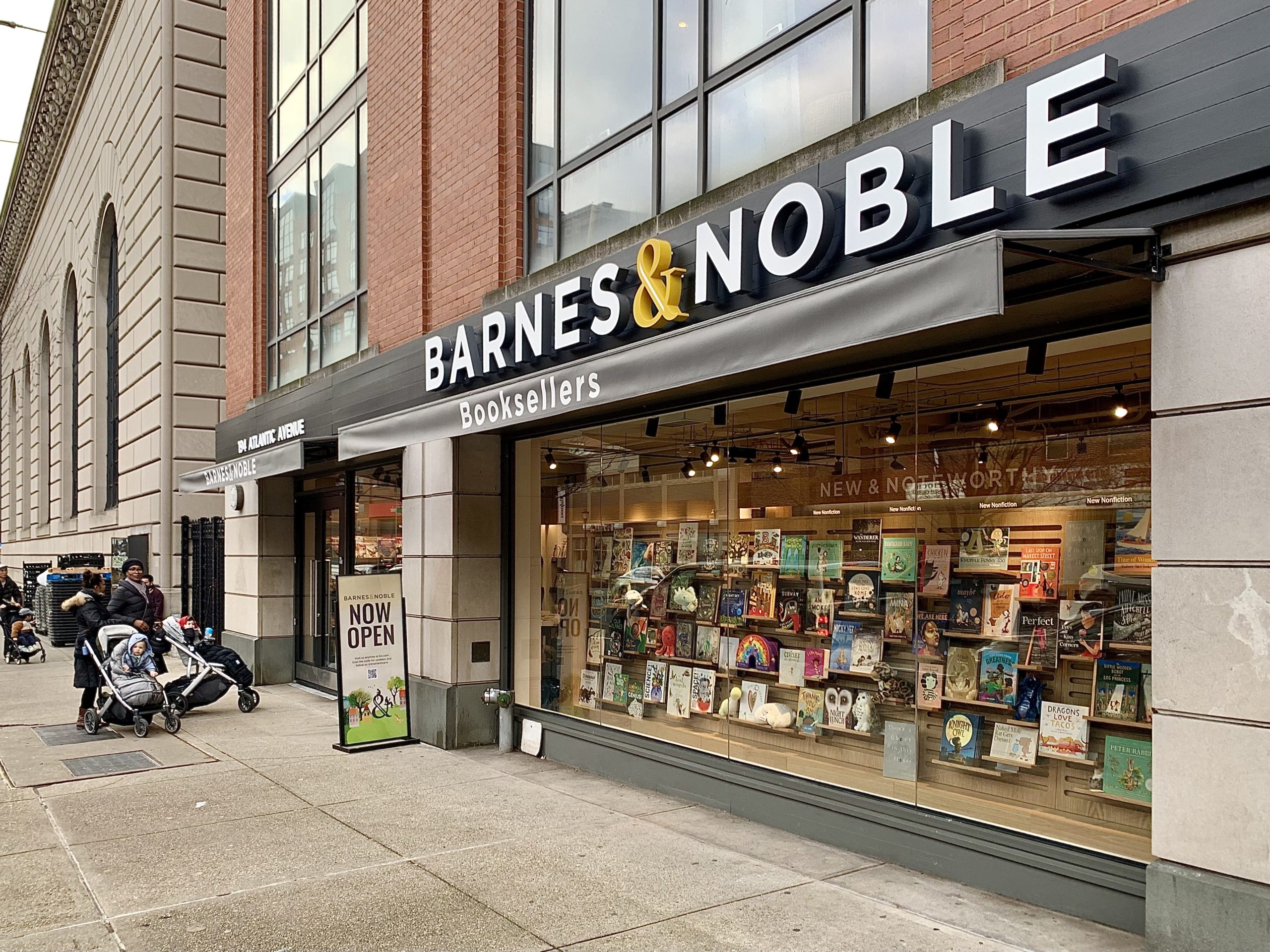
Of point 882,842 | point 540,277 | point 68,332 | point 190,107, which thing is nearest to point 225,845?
point 882,842

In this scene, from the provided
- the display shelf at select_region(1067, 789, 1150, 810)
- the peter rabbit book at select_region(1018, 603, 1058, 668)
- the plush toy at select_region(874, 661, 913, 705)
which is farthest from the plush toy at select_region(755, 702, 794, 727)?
the display shelf at select_region(1067, 789, 1150, 810)

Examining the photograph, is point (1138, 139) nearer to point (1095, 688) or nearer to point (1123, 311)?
point (1123, 311)

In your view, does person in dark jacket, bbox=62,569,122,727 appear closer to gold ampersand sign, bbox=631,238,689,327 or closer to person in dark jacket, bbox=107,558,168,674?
person in dark jacket, bbox=107,558,168,674

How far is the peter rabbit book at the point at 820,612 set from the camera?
770 centimetres

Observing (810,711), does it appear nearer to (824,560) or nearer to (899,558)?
(824,560)

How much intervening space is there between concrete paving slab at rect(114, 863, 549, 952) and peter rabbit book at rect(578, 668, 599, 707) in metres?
3.54

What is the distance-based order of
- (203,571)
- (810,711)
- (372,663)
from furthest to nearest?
(203,571)
(372,663)
(810,711)

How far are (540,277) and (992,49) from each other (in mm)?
4753

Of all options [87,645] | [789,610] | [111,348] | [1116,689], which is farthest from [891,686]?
[111,348]

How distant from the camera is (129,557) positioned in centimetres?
2325

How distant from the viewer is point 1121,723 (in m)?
5.89

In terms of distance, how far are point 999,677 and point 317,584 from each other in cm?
1153

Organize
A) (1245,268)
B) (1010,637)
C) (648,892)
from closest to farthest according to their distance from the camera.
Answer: (1245,268)
(648,892)
(1010,637)

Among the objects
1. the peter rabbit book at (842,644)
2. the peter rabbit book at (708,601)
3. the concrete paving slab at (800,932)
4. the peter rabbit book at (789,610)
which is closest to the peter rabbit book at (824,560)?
the peter rabbit book at (789,610)
